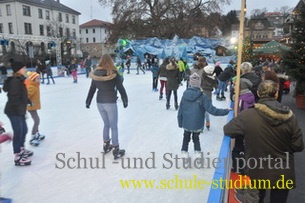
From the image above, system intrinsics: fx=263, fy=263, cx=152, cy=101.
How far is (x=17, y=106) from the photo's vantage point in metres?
3.56

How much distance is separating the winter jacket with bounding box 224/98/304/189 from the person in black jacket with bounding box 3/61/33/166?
2.78 m

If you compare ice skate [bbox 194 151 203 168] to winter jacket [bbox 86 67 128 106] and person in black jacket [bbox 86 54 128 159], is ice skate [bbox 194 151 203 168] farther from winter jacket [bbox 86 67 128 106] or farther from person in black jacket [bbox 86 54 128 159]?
winter jacket [bbox 86 67 128 106]

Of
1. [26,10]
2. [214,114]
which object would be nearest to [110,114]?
[214,114]

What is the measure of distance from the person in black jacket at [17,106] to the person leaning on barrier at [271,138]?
2782mm

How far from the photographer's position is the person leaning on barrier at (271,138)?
6.89 ft

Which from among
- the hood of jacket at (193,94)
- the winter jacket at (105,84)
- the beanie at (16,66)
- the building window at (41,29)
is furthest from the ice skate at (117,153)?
the building window at (41,29)

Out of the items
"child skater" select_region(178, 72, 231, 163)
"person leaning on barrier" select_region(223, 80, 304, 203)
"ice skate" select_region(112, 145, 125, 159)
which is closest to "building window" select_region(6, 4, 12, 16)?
"ice skate" select_region(112, 145, 125, 159)

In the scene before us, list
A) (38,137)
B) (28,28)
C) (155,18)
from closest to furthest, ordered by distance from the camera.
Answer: (38,137)
(155,18)
(28,28)

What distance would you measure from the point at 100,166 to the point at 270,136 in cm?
244

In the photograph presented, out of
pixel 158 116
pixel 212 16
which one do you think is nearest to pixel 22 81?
pixel 158 116

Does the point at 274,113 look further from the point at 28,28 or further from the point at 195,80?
the point at 28,28

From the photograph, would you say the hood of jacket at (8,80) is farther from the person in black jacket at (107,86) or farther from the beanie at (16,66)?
the person in black jacket at (107,86)

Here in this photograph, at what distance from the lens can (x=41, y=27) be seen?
44.4 m

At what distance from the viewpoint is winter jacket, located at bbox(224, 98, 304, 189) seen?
6.88 feet
